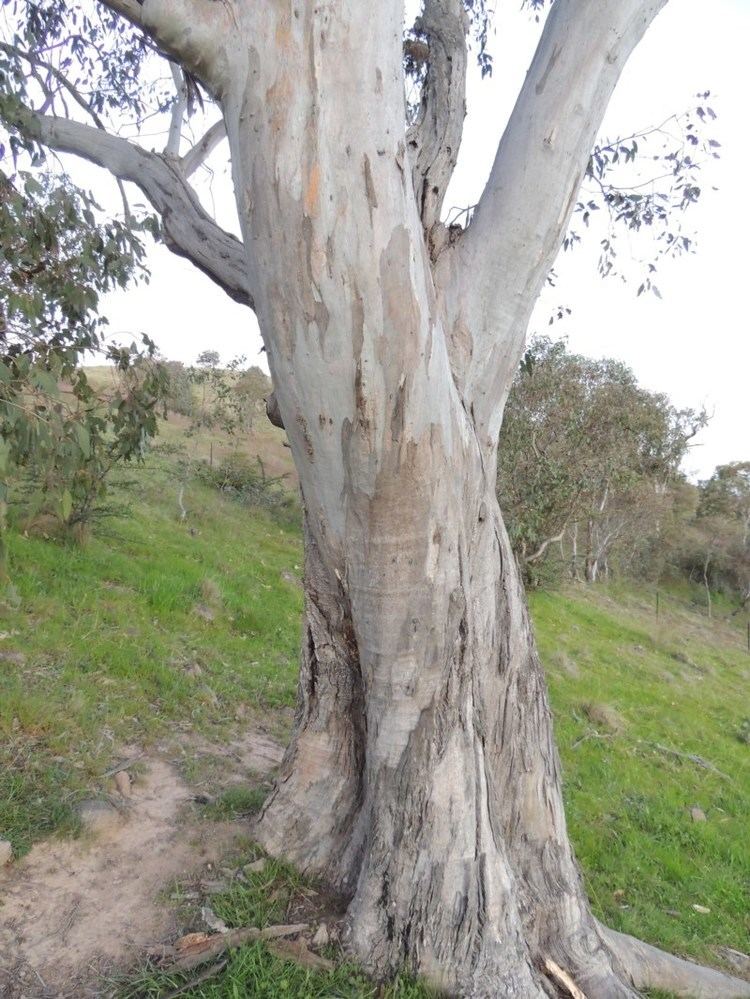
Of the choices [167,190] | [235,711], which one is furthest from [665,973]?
[167,190]

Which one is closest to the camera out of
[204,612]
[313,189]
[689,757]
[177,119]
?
[313,189]

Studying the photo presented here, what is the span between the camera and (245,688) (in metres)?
5.33

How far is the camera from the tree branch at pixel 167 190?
9.90ft

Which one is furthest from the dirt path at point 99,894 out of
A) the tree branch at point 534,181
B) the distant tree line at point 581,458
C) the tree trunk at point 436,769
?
the distant tree line at point 581,458

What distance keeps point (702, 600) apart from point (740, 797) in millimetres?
24191

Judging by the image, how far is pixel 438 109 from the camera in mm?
2939

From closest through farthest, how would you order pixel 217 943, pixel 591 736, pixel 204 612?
pixel 217 943, pixel 204 612, pixel 591 736

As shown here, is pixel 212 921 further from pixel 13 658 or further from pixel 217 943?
pixel 13 658

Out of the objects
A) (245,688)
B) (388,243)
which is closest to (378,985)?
(388,243)

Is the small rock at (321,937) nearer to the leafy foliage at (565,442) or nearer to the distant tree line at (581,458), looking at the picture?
the distant tree line at (581,458)

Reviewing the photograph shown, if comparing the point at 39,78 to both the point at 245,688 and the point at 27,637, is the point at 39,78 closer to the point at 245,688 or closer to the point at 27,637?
the point at 27,637

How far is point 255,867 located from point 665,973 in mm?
1900

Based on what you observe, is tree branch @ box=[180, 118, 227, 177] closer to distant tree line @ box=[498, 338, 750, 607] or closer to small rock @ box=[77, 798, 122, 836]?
small rock @ box=[77, 798, 122, 836]

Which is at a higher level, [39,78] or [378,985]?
[39,78]
